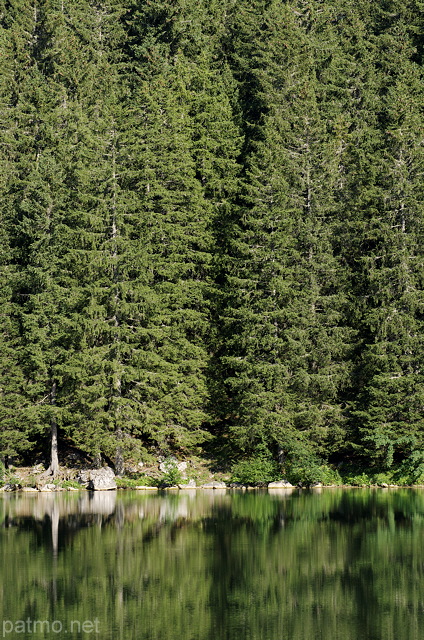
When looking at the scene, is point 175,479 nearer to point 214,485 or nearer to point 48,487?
point 214,485

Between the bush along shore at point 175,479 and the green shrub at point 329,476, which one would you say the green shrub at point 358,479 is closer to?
the bush along shore at point 175,479

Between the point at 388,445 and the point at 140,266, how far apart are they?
52.3 ft

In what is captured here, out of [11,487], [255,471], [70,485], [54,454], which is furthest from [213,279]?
[11,487]

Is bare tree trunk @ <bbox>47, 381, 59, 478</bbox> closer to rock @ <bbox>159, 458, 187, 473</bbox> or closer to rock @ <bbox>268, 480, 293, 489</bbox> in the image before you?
rock @ <bbox>159, 458, 187, 473</bbox>

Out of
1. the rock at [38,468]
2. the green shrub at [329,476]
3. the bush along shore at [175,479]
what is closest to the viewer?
the bush along shore at [175,479]

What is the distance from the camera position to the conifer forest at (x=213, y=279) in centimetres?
4738

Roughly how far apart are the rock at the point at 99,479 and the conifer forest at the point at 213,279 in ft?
3.38

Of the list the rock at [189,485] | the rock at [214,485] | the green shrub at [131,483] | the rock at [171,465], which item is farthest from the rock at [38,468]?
the rock at [214,485]

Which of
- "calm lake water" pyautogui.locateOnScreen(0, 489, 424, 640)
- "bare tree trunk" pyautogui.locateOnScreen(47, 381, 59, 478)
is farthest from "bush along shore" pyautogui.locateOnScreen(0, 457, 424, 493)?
"calm lake water" pyautogui.locateOnScreen(0, 489, 424, 640)

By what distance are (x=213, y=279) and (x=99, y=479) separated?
15.6 metres

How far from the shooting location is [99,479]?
45.3m

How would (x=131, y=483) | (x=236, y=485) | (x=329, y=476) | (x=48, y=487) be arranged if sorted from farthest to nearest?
(x=329, y=476)
(x=236, y=485)
(x=131, y=483)
(x=48, y=487)

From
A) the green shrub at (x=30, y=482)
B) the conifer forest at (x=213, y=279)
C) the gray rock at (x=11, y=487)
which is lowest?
the gray rock at (x=11, y=487)

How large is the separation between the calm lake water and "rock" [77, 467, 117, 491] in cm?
817
